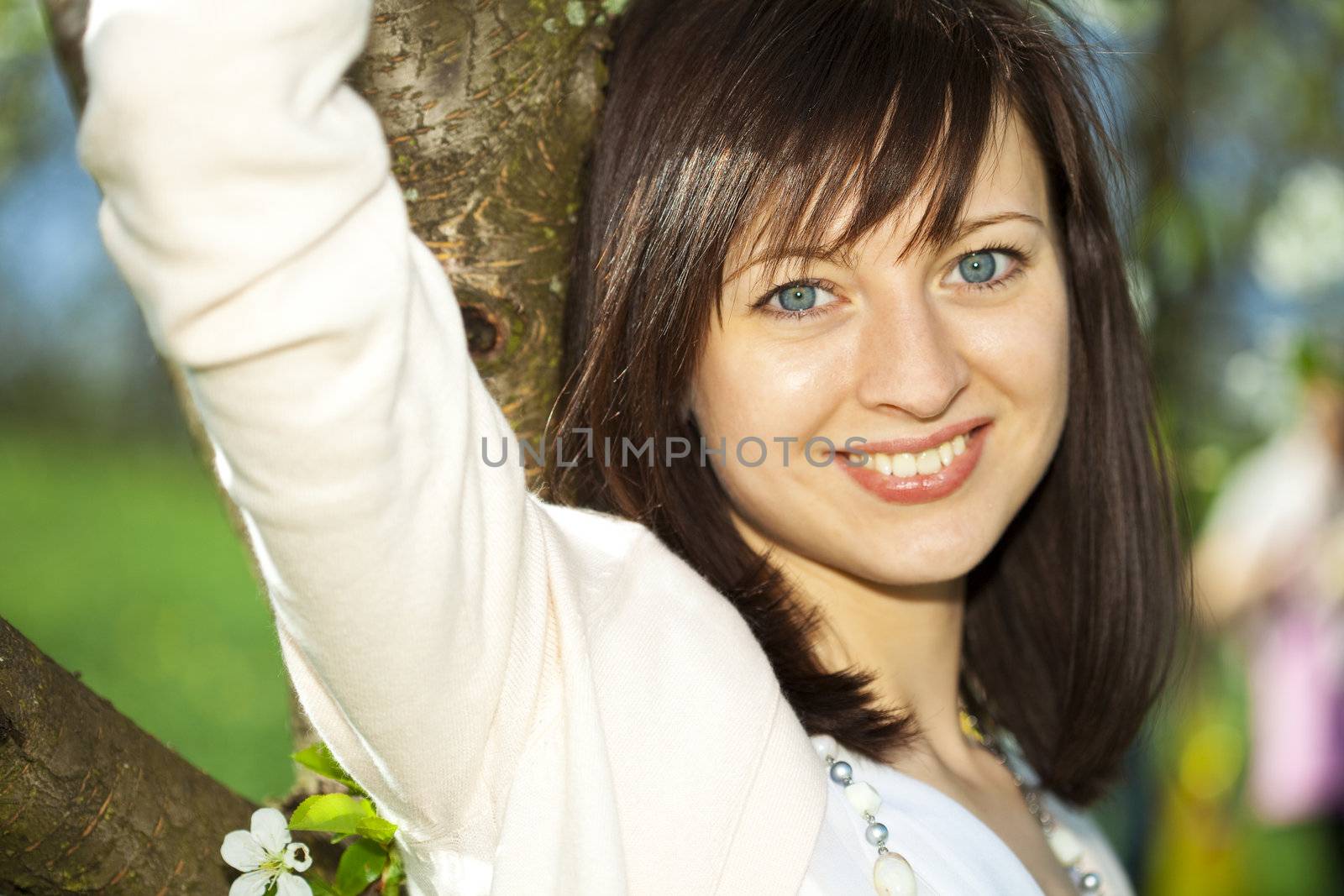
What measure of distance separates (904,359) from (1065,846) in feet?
3.04

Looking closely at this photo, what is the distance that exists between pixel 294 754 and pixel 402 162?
724mm

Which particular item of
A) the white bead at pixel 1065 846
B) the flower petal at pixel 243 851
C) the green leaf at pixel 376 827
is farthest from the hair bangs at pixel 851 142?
the white bead at pixel 1065 846

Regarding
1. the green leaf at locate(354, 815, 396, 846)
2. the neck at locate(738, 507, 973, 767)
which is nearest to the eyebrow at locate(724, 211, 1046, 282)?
the neck at locate(738, 507, 973, 767)

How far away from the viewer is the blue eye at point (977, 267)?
1.59m

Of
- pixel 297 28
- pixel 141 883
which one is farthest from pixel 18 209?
pixel 297 28

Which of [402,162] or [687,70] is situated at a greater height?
[687,70]

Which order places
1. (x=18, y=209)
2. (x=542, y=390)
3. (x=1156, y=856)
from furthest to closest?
(x=1156, y=856), (x=18, y=209), (x=542, y=390)

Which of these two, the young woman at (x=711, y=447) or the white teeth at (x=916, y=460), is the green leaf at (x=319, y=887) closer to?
the young woman at (x=711, y=447)

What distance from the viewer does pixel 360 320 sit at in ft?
3.03

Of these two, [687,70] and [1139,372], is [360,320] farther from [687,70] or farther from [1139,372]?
[1139,372]

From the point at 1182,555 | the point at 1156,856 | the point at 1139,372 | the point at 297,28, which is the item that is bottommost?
the point at 1156,856

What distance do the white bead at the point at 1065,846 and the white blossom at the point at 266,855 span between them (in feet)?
3.75

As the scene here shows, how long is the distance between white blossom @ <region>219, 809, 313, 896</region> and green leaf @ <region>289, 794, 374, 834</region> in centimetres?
2

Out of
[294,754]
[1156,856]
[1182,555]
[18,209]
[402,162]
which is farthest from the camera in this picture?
[1156,856]
